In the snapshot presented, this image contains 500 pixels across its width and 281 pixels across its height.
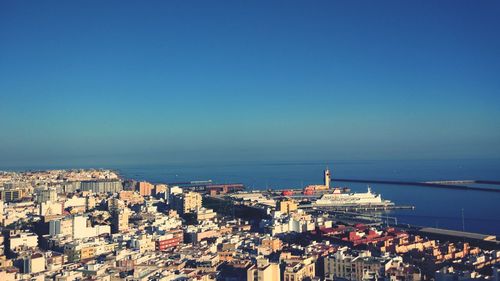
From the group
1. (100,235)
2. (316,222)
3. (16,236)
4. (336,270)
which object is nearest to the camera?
(336,270)

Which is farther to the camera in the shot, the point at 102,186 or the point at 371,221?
the point at 102,186

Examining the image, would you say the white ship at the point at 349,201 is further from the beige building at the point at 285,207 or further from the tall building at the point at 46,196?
the tall building at the point at 46,196

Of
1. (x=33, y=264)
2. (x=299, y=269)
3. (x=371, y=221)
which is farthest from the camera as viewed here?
(x=371, y=221)

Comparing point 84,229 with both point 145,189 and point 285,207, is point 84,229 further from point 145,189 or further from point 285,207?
point 145,189

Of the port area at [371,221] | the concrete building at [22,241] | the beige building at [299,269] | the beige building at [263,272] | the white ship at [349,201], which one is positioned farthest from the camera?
the white ship at [349,201]

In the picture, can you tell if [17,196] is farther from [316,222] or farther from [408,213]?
[408,213]

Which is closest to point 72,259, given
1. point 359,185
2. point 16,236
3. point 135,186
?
point 16,236

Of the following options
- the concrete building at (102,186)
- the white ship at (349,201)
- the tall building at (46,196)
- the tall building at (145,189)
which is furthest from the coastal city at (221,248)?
the concrete building at (102,186)

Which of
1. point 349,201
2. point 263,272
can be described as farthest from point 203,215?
point 349,201

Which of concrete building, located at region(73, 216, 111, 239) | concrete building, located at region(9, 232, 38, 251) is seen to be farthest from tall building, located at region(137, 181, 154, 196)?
concrete building, located at region(9, 232, 38, 251)
